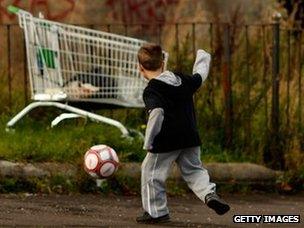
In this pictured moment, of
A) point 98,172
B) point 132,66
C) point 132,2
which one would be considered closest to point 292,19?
point 132,2

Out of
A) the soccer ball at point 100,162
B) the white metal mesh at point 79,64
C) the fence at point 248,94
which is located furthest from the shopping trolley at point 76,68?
the soccer ball at point 100,162

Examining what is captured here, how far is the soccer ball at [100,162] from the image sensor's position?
27.7ft

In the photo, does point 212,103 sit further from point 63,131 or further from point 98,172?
point 98,172

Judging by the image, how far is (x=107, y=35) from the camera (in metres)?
10.2

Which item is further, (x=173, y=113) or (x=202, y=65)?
(x=202, y=65)

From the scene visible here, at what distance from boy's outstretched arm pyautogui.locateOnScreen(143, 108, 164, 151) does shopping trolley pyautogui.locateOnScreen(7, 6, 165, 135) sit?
7.84 ft

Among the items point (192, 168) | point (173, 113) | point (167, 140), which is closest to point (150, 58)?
point (173, 113)

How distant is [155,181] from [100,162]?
2.65 ft

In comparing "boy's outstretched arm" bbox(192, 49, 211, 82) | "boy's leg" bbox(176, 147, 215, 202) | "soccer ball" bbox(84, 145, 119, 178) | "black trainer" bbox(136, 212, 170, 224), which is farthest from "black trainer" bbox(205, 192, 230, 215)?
"soccer ball" bbox(84, 145, 119, 178)

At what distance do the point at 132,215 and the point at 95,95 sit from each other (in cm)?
207

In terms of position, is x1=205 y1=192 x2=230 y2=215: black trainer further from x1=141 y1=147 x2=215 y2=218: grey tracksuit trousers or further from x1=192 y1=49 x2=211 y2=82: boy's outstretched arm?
x1=192 y1=49 x2=211 y2=82: boy's outstretched arm

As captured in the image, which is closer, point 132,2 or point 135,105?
point 135,105

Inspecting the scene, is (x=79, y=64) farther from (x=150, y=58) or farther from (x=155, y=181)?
(x=155, y=181)

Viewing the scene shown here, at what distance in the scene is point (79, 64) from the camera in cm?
1020
